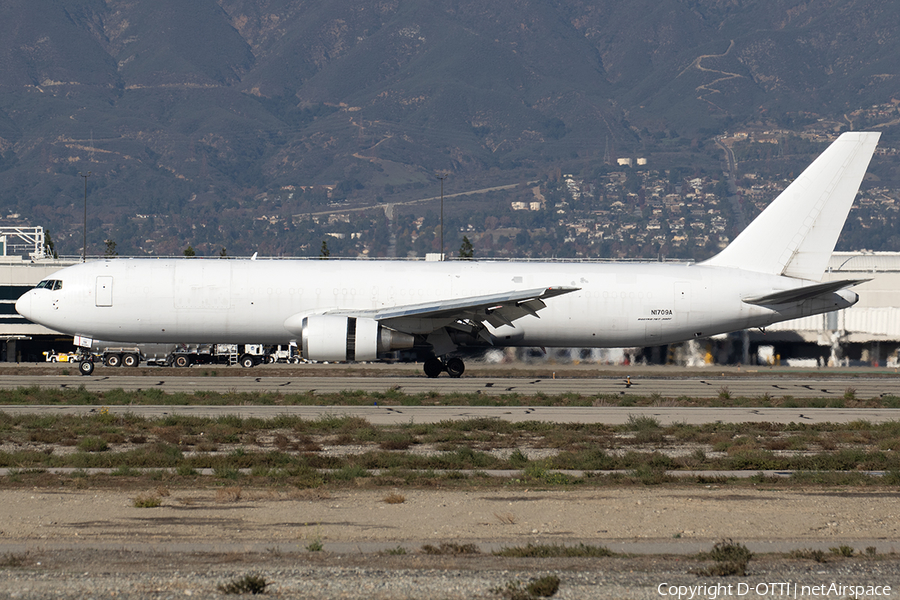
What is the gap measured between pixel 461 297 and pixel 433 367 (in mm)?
3293

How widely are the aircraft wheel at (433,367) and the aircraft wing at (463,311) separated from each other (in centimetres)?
267

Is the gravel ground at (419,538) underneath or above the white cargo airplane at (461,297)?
underneath

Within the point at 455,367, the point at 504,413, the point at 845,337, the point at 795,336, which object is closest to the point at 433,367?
the point at 455,367

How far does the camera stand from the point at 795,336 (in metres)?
57.9

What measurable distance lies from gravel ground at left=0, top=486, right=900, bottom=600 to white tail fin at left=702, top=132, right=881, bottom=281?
2446cm

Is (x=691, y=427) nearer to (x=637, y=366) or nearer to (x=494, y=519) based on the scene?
(x=494, y=519)

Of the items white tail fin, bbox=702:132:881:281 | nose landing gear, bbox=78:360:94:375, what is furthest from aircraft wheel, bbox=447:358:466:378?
nose landing gear, bbox=78:360:94:375

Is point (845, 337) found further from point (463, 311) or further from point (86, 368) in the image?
point (86, 368)

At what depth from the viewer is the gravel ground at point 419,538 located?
11266 millimetres

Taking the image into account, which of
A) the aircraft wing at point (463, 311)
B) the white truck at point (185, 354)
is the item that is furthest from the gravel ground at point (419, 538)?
the white truck at point (185, 354)

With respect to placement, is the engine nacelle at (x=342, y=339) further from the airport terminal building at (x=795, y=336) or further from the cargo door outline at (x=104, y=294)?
the airport terminal building at (x=795, y=336)

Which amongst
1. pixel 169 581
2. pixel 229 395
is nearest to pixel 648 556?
pixel 169 581

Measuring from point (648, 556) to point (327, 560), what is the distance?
13.6ft

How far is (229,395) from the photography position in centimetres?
3172
